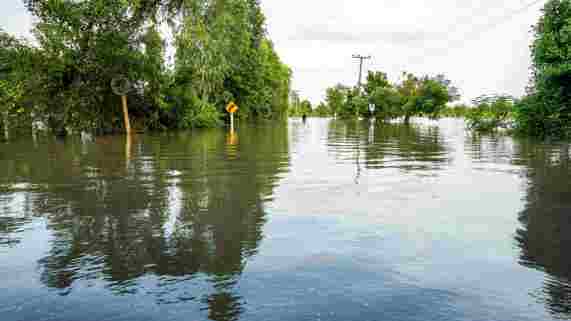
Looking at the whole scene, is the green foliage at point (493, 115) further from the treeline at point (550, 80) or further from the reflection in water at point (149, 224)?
the reflection in water at point (149, 224)

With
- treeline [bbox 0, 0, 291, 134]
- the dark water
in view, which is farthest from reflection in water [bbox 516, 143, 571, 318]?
treeline [bbox 0, 0, 291, 134]

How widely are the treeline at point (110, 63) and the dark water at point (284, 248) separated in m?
20.6

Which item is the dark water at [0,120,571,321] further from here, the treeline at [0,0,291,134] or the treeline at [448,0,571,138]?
the treeline at [0,0,291,134]

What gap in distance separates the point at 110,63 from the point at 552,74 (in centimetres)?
2638

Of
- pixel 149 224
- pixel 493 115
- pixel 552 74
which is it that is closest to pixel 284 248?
pixel 149 224

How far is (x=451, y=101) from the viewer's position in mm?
73938

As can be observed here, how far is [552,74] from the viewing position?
918 inches

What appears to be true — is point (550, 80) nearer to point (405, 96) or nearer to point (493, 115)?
point (493, 115)

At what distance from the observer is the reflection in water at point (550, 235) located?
4109 mm

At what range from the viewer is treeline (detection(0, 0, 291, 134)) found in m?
29.3

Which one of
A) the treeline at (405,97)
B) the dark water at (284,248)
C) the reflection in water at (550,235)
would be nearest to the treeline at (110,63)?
the dark water at (284,248)

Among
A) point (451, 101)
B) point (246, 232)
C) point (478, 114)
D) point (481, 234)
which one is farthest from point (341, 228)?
point (451, 101)

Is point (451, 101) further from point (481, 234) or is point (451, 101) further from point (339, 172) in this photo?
point (481, 234)

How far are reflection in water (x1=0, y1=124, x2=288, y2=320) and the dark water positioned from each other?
0.03 m
